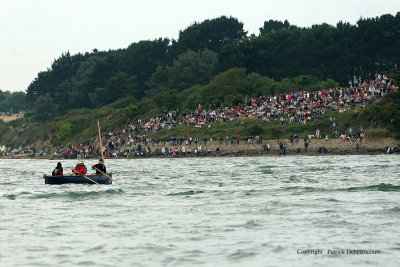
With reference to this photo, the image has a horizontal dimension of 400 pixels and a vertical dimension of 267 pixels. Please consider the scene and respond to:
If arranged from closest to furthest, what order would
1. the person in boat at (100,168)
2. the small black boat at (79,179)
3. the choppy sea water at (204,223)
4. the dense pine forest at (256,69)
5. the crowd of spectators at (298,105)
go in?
the choppy sea water at (204,223) → the small black boat at (79,179) → the person in boat at (100,168) → the crowd of spectators at (298,105) → the dense pine forest at (256,69)

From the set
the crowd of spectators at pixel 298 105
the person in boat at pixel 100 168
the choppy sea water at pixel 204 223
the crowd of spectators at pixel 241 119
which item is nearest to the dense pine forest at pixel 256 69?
the crowd of spectators at pixel 241 119

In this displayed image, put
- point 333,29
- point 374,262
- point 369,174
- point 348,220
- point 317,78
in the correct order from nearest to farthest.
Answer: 1. point 374,262
2. point 348,220
3. point 369,174
4. point 317,78
5. point 333,29

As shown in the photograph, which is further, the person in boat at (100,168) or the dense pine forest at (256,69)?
the dense pine forest at (256,69)

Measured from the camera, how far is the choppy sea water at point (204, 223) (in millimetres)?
26547

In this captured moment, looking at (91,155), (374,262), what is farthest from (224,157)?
(374,262)

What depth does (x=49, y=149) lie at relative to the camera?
15138cm

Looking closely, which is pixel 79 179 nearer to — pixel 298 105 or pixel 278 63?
pixel 298 105

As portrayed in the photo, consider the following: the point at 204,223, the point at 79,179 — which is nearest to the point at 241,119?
the point at 79,179

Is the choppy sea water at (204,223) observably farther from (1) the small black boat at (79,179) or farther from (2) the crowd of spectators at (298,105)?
(2) the crowd of spectators at (298,105)

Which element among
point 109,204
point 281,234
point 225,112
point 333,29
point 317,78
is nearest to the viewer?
point 281,234

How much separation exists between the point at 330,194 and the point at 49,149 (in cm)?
11209

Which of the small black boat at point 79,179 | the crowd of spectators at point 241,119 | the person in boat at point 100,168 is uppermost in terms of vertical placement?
the crowd of spectators at point 241,119

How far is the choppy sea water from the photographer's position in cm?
2655

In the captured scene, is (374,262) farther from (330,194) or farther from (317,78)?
(317,78)
